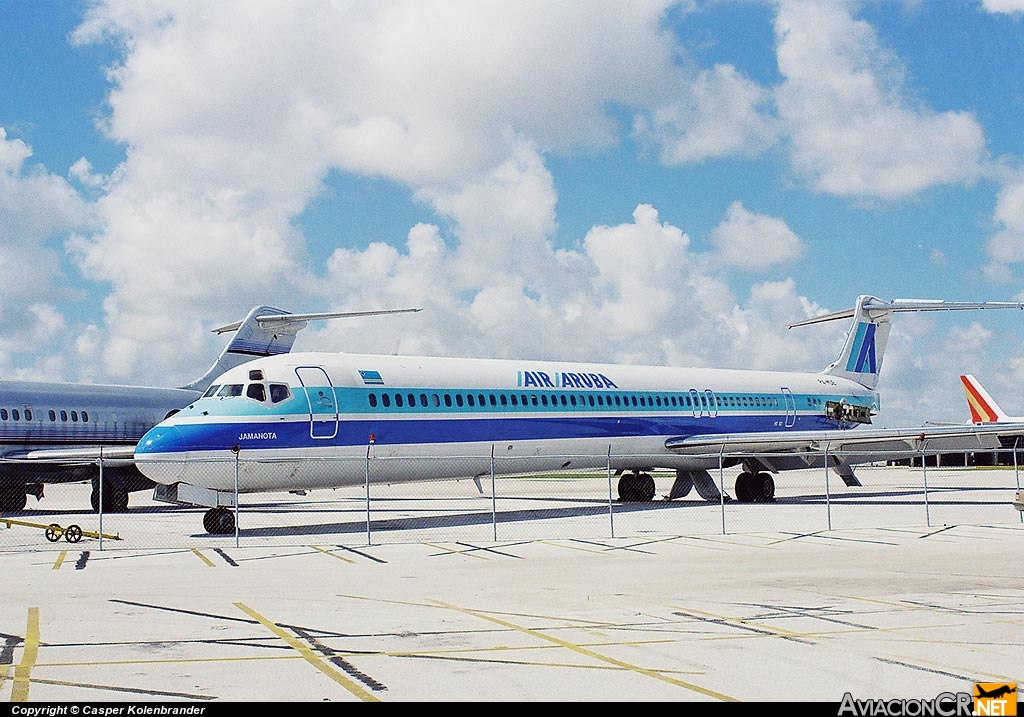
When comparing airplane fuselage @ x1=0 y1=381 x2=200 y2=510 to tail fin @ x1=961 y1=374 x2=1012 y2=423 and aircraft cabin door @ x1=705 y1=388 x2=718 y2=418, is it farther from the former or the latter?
tail fin @ x1=961 y1=374 x2=1012 y2=423

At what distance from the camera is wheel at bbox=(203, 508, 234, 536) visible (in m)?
21.4

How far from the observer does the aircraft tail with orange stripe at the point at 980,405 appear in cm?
5903

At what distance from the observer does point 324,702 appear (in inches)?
280

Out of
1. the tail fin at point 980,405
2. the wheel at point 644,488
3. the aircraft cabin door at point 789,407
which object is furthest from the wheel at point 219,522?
the tail fin at point 980,405

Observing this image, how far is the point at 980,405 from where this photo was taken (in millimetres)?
59312

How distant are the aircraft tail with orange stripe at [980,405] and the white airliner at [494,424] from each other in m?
23.8

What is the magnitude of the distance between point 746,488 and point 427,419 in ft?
37.4

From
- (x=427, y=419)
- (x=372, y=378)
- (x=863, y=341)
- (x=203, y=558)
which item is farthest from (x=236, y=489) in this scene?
(x=863, y=341)

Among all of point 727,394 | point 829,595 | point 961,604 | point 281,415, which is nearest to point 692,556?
point 829,595

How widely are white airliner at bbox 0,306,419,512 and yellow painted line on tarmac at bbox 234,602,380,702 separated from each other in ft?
59.4

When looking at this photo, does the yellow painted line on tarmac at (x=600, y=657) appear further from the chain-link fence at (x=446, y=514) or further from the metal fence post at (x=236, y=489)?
the metal fence post at (x=236, y=489)

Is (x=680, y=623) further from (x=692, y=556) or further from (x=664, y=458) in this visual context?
(x=664, y=458)

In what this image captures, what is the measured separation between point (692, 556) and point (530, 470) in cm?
1026

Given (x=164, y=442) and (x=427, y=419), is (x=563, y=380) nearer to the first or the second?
(x=427, y=419)
